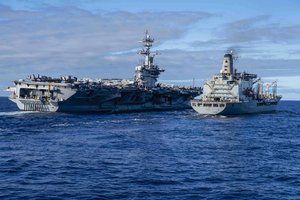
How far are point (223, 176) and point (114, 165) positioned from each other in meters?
7.03

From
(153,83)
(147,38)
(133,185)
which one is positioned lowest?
(133,185)

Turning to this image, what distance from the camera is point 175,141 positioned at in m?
45.7

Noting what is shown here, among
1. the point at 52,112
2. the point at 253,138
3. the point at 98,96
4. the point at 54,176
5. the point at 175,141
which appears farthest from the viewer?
the point at 98,96

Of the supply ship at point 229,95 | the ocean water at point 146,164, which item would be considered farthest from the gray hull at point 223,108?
the ocean water at point 146,164

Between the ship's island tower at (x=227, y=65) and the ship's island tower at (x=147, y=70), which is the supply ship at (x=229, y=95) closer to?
the ship's island tower at (x=227, y=65)

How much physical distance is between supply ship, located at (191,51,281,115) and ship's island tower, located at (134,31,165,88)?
2030cm

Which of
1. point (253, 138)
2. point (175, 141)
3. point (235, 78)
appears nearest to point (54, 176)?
point (175, 141)

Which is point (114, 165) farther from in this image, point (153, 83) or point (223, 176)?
point (153, 83)

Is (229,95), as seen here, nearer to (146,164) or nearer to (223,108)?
(223,108)

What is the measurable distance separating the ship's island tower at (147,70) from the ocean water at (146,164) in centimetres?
5648

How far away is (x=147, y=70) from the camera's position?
11238cm

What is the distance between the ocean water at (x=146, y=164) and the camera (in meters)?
24.8

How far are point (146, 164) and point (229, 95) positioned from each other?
55.7 meters

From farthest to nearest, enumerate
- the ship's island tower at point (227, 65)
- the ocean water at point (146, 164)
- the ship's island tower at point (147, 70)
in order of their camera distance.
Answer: the ship's island tower at point (147, 70) < the ship's island tower at point (227, 65) < the ocean water at point (146, 164)
